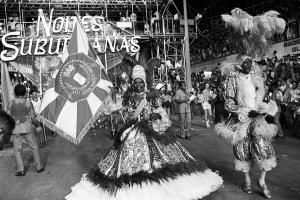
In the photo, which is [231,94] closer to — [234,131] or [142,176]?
[234,131]

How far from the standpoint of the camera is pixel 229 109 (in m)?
4.56

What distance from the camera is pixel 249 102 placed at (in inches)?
177

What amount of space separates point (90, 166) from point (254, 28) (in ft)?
14.7

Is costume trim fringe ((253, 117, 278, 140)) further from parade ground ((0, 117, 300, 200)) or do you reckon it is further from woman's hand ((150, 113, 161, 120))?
woman's hand ((150, 113, 161, 120))

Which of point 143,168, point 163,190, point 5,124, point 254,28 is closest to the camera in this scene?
point 5,124

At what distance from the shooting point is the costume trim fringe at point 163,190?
149 inches

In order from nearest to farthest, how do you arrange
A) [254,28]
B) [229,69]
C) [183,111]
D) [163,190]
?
[163,190], [254,28], [229,69], [183,111]

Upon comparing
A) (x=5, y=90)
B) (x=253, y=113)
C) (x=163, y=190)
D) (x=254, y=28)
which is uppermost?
(x=254, y=28)

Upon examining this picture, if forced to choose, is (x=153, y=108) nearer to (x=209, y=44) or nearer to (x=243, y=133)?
(x=243, y=133)

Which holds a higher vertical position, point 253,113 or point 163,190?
point 253,113

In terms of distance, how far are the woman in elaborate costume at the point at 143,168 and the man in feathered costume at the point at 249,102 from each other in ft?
1.93

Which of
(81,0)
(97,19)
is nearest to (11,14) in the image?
(81,0)

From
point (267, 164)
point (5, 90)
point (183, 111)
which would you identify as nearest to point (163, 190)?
point (267, 164)

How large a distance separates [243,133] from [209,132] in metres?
6.85
